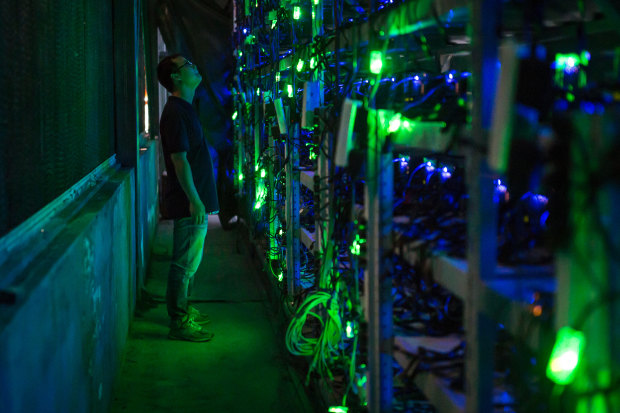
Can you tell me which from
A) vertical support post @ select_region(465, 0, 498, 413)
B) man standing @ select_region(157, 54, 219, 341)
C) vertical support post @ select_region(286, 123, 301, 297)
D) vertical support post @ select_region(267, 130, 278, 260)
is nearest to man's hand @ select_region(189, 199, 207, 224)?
man standing @ select_region(157, 54, 219, 341)

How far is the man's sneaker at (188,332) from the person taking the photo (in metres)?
4.91

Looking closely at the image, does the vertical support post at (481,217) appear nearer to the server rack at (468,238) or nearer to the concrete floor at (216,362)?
the server rack at (468,238)

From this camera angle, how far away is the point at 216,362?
4.49m

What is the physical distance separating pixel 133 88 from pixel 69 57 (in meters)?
2.52

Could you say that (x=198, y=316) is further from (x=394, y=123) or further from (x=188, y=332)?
(x=394, y=123)

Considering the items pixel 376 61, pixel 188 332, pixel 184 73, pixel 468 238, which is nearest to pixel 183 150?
pixel 184 73

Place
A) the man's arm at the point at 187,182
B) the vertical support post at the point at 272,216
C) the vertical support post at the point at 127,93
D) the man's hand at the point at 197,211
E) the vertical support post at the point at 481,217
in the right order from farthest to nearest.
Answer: the vertical support post at the point at 272,216, the vertical support post at the point at 127,93, the man's hand at the point at 197,211, the man's arm at the point at 187,182, the vertical support post at the point at 481,217

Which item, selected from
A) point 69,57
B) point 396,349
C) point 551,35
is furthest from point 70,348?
point 551,35

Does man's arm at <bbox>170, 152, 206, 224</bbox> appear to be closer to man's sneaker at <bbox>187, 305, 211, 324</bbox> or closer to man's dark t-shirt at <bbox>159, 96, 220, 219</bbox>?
man's dark t-shirt at <bbox>159, 96, 220, 219</bbox>

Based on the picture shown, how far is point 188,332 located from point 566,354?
3.87m

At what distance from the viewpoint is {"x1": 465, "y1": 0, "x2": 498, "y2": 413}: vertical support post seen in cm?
166

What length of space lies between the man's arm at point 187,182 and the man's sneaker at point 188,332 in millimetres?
791

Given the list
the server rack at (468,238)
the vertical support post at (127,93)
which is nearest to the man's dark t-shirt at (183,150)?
the server rack at (468,238)

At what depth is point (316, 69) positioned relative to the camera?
11.8ft
